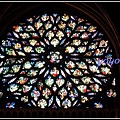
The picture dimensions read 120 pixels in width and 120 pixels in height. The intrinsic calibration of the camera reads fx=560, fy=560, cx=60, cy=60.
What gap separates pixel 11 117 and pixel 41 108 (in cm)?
110

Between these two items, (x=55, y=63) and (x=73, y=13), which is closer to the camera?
(x=55, y=63)

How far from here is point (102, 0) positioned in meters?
20.6

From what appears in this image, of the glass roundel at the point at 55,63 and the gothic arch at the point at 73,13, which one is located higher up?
the gothic arch at the point at 73,13

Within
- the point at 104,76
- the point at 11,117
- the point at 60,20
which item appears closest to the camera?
the point at 11,117

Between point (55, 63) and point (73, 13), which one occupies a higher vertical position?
point (73, 13)

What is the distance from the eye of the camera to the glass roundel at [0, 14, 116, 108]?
2042 centimetres

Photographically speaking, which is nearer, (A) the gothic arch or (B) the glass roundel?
(B) the glass roundel

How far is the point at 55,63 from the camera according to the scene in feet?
69.8

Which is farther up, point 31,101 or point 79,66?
point 79,66

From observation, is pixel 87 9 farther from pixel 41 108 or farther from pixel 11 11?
pixel 41 108

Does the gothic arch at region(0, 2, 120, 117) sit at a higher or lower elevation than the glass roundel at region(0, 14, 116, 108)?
higher

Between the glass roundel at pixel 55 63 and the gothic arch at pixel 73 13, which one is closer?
the glass roundel at pixel 55 63

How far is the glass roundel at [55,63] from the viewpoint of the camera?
67.0 feet

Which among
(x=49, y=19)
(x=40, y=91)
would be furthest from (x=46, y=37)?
(x=40, y=91)
